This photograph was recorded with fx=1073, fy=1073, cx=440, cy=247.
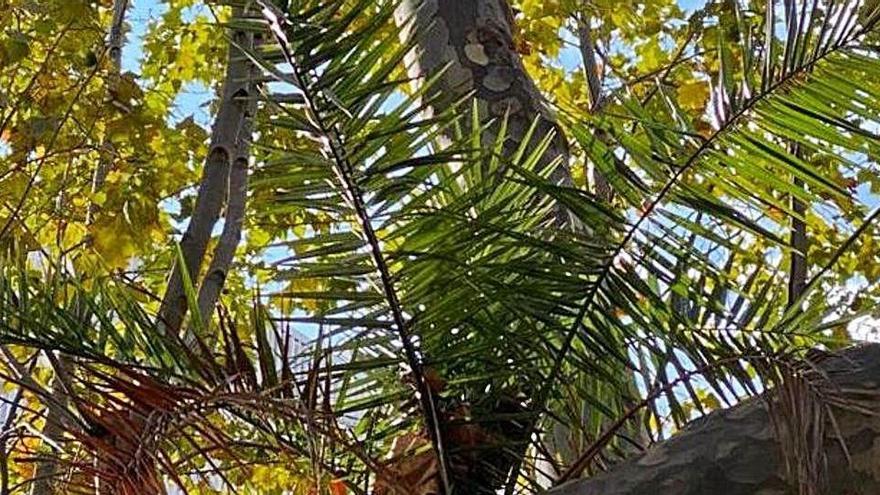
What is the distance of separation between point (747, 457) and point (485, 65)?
0.95 meters

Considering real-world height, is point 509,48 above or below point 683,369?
above

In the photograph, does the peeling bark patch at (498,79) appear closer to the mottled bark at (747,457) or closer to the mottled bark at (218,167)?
the mottled bark at (218,167)

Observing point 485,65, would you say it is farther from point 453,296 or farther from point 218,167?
point 453,296

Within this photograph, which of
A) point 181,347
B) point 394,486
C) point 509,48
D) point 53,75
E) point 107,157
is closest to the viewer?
point 394,486

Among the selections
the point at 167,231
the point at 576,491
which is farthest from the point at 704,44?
the point at 576,491

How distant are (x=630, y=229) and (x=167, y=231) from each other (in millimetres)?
2529

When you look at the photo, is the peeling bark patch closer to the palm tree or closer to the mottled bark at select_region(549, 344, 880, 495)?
the palm tree

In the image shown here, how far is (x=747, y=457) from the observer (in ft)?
1.77

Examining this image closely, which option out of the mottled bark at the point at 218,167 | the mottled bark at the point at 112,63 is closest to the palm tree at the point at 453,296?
the mottled bark at the point at 218,167

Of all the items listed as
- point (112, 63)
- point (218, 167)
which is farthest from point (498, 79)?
point (112, 63)

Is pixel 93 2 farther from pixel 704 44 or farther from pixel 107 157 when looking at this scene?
pixel 704 44

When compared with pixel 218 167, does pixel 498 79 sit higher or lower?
lower

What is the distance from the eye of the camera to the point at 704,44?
339 cm

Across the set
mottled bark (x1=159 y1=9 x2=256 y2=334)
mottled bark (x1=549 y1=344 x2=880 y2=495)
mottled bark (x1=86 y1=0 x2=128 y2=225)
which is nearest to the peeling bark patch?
mottled bark (x1=159 y1=9 x2=256 y2=334)
